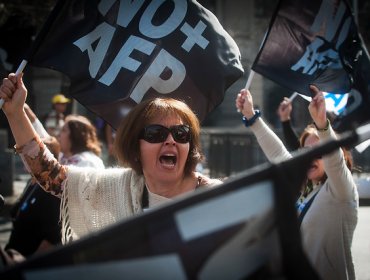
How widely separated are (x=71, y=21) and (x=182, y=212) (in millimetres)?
2537

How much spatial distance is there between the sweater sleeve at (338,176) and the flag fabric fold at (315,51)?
61.2 inches

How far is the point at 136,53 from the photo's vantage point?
12.0ft

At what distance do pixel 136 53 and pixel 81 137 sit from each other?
6.22 feet

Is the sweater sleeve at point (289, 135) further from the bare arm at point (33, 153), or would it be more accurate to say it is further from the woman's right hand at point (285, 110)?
the bare arm at point (33, 153)

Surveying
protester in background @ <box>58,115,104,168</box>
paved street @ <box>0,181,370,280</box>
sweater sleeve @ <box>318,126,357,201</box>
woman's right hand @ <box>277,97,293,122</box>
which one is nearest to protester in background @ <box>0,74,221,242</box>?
sweater sleeve @ <box>318,126,357,201</box>

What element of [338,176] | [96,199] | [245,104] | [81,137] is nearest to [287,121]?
[81,137]

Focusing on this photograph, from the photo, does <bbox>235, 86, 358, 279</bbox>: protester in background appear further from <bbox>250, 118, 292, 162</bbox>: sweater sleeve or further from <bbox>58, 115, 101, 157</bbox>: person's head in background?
<bbox>58, 115, 101, 157</bbox>: person's head in background

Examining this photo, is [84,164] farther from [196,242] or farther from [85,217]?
[196,242]

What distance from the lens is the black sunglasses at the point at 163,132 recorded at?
2686 mm

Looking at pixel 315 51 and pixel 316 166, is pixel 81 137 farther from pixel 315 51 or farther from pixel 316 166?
pixel 316 166

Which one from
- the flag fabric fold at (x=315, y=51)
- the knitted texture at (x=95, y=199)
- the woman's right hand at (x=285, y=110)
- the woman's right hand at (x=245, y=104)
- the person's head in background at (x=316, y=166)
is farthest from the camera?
the woman's right hand at (x=285, y=110)

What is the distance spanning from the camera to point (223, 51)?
372 cm

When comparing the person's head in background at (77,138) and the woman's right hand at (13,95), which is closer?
the woman's right hand at (13,95)

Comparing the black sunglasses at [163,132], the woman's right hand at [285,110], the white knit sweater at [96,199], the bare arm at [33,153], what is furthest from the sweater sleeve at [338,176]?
the woman's right hand at [285,110]
